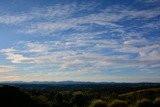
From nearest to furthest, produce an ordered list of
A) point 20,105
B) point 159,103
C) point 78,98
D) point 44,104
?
point 159,103
point 20,105
point 44,104
point 78,98

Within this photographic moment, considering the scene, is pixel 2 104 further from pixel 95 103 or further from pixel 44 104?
pixel 95 103

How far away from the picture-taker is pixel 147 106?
A: 84.2 feet

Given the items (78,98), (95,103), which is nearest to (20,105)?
(95,103)

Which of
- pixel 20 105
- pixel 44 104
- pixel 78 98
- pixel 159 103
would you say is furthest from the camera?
pixel 78 98

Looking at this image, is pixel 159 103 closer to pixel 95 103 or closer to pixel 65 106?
pixel 95 103

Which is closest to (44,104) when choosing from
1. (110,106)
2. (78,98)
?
(110,106)

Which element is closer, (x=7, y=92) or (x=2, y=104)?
(x=2, y=104)

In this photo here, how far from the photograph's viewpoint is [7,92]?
105ft

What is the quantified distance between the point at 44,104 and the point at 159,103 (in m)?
11.0

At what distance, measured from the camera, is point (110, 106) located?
26.0 m

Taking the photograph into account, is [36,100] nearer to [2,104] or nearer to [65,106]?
[65,106]

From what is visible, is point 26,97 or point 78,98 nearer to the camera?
point 26,97

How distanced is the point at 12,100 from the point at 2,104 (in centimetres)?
338

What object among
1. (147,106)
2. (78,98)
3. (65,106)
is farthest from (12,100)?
(78,98)
